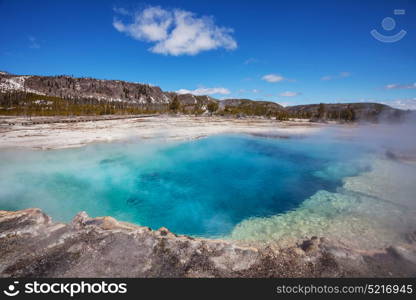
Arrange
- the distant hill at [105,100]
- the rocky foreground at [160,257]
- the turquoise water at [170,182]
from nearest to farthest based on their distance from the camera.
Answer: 1. the rocky foreground at [160,257]
2. the turquoise water at [170,182]
3. the distant hill at [105,100]

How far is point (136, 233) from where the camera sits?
499cm

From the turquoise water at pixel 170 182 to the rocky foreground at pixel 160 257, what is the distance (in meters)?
2.31

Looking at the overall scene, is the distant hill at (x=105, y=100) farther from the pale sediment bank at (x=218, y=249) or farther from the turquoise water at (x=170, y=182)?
the pale sediment bank at (x=218, y=249)

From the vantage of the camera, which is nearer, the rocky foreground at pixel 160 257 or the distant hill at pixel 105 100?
the rocky foreground at pixel 160 257

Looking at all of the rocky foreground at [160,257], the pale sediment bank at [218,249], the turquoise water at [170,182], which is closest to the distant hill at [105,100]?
the turquoise water at [170,182]

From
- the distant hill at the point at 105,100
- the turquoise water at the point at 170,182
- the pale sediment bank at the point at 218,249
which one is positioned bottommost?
the turquoise water at the point at 170,182

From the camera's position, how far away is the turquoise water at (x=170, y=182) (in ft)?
25.9

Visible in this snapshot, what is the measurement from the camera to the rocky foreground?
3797mm

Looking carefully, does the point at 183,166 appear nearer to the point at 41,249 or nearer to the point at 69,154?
the point at 69,154

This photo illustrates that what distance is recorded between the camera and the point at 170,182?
37.4 feet

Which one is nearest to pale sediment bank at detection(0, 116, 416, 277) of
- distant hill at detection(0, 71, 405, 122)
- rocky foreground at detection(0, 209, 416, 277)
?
rocky foreground at detection(0, 209, 416, 277)

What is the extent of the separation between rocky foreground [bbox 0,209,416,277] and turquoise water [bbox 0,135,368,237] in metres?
2.31

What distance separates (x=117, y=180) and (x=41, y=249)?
7.08m

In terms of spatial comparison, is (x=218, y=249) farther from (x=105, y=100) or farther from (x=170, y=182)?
(x=105, y=100)
